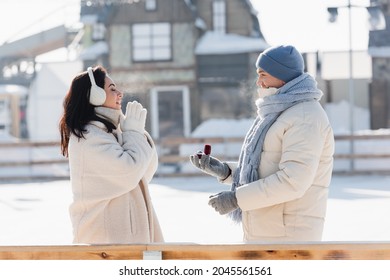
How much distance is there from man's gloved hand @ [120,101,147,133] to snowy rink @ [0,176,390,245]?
197 cm

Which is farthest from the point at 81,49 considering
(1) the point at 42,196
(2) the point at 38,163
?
(1) the point at 42,196

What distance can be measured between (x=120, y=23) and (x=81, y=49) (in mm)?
4069

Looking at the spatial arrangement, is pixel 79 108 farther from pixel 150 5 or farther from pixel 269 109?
pixel 150 5

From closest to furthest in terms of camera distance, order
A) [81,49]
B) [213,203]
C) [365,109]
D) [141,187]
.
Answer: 1. [213,203]
2. [141,187]
3. [365,109]
4. [81,49]

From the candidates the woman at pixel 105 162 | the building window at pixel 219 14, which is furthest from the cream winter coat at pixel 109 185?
the building window at pixel 219 14

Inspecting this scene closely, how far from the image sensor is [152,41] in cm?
2805

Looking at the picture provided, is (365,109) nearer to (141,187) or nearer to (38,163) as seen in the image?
(38,163)

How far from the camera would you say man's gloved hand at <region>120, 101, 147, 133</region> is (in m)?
3.67

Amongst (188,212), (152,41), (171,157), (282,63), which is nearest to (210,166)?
(282,63)

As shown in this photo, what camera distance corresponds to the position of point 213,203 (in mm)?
3459

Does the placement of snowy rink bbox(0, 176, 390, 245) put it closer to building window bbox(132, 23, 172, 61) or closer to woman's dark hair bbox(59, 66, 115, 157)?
woman's dark hair bbox(59, 66, 115, 157)

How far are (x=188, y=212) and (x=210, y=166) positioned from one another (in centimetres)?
774

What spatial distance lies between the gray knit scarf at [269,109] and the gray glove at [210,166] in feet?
0.70

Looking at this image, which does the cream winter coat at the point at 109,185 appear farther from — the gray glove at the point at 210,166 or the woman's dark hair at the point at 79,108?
the gray glove at the point at 210,166
